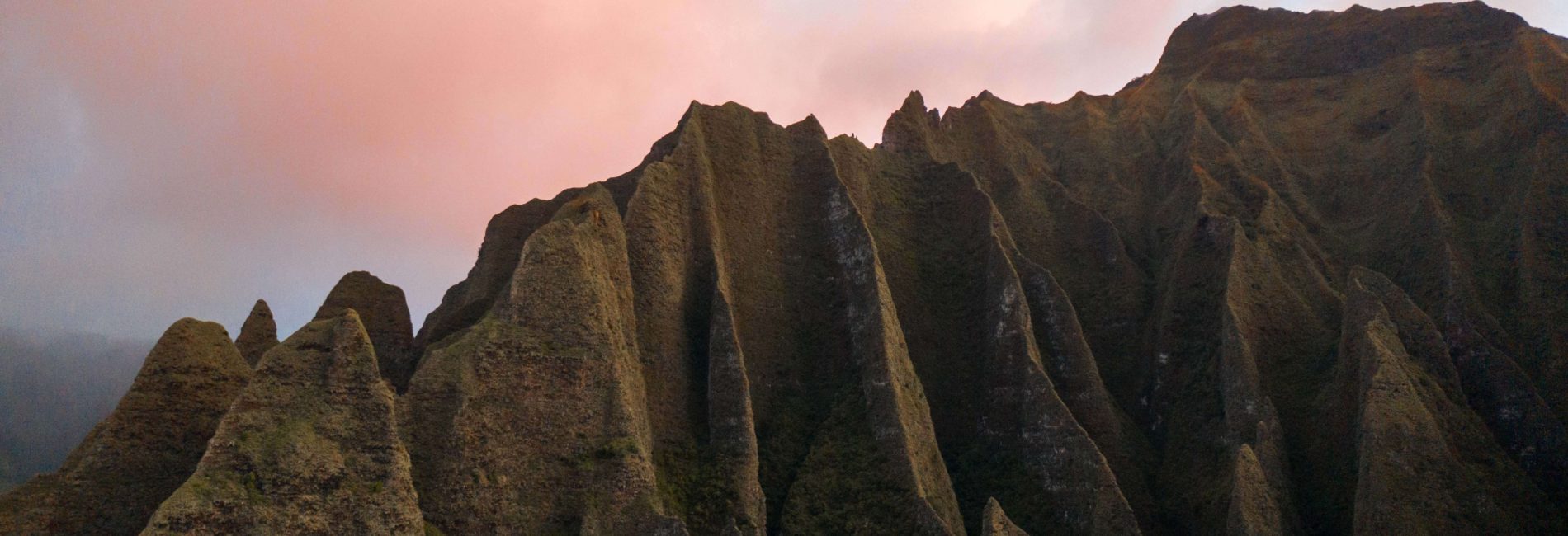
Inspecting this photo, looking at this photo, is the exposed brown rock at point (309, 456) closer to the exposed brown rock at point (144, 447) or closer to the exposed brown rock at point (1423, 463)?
the exposed brown rock at point (144, 447)

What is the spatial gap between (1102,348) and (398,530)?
167 feet

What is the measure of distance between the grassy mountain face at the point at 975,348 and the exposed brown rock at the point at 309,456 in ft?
0.36

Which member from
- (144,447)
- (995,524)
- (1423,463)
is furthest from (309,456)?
(1423,463)

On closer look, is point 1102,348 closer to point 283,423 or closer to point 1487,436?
point 1487,436

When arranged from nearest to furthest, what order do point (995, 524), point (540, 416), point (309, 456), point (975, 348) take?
point (309, 456) < point (540, 416) < point (995, 524) < point (975, 348)

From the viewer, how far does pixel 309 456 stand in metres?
34.4

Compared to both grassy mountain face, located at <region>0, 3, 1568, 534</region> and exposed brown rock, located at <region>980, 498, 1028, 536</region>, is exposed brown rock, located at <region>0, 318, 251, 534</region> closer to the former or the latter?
grassy mountain face, located at <region>0, 3, 1568, 534</region>

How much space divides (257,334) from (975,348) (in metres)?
40.7

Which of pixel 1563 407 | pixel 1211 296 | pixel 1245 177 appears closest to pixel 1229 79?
pixel 1245 177

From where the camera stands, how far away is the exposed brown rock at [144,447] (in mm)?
34844

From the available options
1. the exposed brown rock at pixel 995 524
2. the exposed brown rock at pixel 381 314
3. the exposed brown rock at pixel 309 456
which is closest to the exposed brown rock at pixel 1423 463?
the exposed brown rock at pixel 995 524

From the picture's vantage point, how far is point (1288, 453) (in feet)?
193

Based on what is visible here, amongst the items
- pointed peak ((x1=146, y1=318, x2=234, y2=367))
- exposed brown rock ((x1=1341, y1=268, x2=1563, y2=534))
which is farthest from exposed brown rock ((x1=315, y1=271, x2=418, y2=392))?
exposed brown rock ((x1=1341, y1=268, x2=1563, y2=534))

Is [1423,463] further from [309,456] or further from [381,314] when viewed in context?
[381,314]
